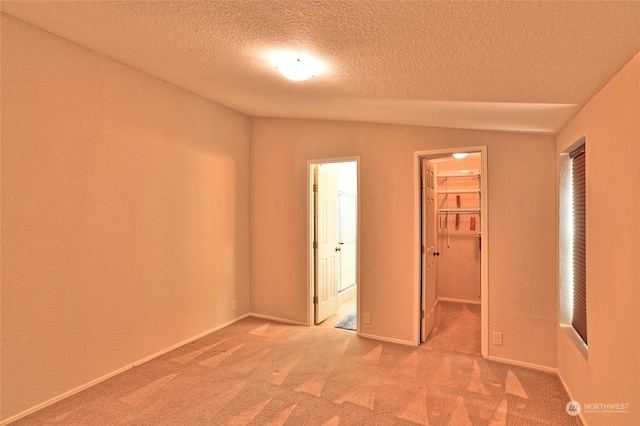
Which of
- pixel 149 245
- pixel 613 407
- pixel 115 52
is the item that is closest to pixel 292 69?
pixel 115 52

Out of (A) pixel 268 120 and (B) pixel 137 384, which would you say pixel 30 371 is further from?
(A) pixel 268 120

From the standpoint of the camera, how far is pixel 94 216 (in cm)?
273

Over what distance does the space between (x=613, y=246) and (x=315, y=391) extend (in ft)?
7.15

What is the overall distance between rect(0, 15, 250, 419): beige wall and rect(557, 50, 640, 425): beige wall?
3450 mm

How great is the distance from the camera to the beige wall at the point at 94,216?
2.28m

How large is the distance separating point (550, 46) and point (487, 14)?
0.40 meters

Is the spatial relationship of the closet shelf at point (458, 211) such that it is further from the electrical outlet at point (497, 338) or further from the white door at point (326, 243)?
the electrical outlet at point (497, 338)

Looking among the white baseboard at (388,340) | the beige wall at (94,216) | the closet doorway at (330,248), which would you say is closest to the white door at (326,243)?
the closet doorway at (330,248)

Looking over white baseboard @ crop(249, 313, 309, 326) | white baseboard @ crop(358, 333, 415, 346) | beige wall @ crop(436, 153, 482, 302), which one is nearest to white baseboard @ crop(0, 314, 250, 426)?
white baseboard @ crop(249, 313, 309, 326)

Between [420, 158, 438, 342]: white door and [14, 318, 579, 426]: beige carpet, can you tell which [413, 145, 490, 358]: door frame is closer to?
[420, 158, 438, 342]: white door

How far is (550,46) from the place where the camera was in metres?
1.49

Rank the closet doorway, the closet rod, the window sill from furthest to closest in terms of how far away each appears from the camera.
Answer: the closet rod
the closet doorway
the window sill

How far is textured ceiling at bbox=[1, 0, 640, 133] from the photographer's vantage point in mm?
1372

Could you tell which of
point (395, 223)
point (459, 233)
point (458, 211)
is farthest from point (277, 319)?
point (458, 211)
